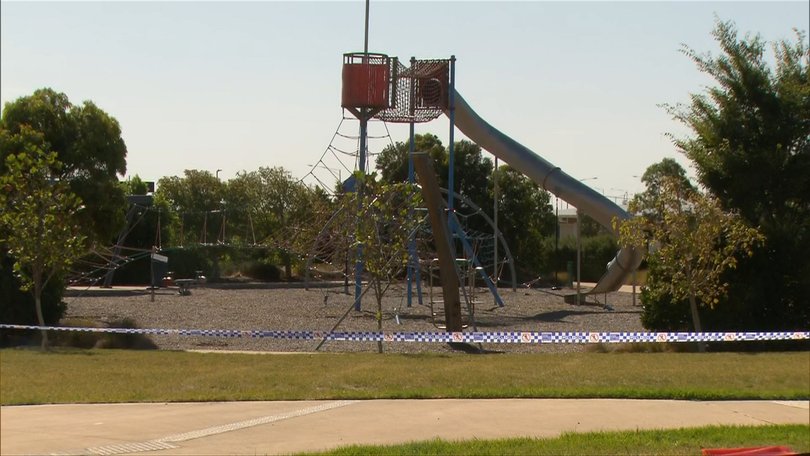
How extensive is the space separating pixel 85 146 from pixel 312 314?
29.5ft

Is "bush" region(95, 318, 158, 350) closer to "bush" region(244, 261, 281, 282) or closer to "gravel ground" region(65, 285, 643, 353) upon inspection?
"gravel ground" region(65, 285, 643, 353)

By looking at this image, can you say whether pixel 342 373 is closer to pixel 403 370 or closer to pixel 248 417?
pixel 403 370

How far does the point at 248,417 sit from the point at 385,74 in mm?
24302

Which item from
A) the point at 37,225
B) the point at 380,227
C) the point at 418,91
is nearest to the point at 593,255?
the point at 418,91

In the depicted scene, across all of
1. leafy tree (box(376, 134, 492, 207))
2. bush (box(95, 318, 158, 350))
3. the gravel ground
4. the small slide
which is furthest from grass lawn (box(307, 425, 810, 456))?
A: leafy tree (box(376, 134, 492, 207))

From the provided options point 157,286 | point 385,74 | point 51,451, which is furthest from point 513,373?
point 157,286

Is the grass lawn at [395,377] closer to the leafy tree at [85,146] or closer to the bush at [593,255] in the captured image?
the leafy tree at [85,146]

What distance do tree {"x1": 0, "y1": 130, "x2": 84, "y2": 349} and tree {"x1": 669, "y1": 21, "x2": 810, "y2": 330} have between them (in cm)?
1551

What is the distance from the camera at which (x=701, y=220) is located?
22.3 m

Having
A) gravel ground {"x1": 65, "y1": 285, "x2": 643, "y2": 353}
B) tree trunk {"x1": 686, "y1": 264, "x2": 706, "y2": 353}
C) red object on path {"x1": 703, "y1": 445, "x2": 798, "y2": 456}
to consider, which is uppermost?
tree trunk {"x1": 686, "y1": 264, "x2": 706, "y2": 353}

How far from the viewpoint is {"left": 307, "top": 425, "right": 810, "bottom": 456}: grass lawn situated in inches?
370

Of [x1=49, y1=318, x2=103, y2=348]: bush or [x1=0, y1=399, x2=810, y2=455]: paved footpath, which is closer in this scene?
[x1=0, y1=399, x2=810, y2=455]: paved footpath

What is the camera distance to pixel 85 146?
31.1 meters

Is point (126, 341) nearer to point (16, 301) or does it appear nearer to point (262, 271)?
point (16, 301)
